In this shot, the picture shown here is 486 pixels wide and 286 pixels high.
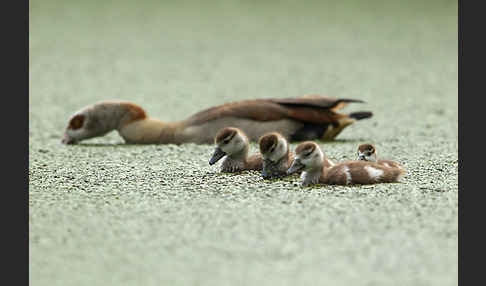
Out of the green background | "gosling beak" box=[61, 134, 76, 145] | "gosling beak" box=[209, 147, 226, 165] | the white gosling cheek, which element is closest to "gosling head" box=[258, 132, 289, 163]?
the green background

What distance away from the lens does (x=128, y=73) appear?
869 centimetres

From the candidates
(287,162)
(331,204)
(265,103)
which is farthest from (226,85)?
(331,204)

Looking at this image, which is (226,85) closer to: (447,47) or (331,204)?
(447,47)

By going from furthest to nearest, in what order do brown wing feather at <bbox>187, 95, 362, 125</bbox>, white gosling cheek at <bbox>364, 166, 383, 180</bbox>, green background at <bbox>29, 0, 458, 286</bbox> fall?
brown wing feather at <bbox>187, 95, 362, 125</bbox>, white gosling cheek at <bbox>364, 166, 383, 180</bbox>, green background at <bbox>29, 0, 458, 286</bbox>

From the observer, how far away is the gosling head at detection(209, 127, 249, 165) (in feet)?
12.8

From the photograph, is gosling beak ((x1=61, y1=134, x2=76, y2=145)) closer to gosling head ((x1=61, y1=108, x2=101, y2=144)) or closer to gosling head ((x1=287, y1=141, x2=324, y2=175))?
gosling head ((x1=61, y1=108, x2=101, y2=144))

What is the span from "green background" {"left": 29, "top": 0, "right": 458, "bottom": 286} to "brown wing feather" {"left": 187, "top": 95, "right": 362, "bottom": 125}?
0.22 meters

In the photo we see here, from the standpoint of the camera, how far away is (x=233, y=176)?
3967 mm

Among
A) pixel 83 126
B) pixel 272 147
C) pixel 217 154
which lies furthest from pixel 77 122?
pixel 272 147

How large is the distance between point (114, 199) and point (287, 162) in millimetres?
891

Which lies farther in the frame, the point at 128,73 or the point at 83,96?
the point at 128,73

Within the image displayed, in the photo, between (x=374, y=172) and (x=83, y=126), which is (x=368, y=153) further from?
(x=83, y=126)

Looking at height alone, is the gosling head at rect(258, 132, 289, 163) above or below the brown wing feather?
below

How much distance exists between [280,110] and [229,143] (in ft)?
4.32
